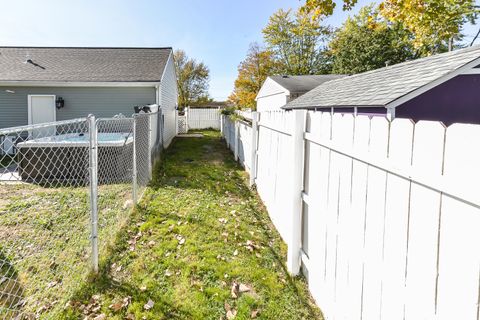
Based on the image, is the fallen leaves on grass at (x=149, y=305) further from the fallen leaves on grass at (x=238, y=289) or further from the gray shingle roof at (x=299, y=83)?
the gray shingle roof at (x=299, y=83)

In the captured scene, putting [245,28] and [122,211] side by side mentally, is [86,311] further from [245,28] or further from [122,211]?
[245,28]

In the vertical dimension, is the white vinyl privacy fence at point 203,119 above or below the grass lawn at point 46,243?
above

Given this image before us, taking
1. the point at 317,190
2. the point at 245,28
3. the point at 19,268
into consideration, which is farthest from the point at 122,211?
the point at 245,28

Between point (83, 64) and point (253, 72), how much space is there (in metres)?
23.2

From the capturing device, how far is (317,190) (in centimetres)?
278

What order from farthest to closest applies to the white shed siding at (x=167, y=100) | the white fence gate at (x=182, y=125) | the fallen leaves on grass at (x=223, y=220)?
the white fence gate at (x=182, y=125), the white shed siding at (x=167, y=100), the fallen leaves on grass at (x=223, y=220)

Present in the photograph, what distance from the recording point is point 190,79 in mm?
35750

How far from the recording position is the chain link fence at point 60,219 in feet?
9.24

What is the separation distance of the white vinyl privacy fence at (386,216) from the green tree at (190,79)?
33589 millimetres

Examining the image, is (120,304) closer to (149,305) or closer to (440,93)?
(149,305)

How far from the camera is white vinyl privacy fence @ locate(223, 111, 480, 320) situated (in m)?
1.08

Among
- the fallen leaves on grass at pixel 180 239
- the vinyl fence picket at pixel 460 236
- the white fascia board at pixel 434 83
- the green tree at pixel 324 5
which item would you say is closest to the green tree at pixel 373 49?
the green tree at pixel 324 5

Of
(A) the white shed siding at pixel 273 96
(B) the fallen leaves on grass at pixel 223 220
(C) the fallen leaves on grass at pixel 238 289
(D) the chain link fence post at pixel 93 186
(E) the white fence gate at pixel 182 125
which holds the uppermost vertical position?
(A) the white shed siding at pixel 273 96

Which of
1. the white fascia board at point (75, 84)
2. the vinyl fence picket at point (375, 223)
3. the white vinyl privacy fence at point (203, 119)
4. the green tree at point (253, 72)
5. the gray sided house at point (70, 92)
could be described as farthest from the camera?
the green tree at point (253, 72)
